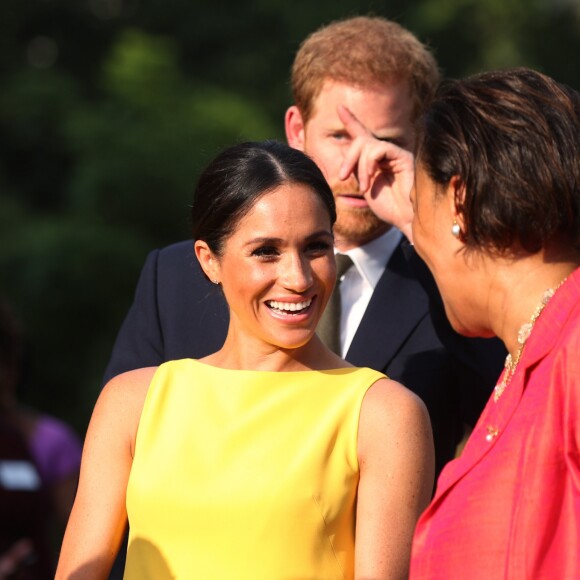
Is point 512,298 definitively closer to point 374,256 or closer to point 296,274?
point 296,274

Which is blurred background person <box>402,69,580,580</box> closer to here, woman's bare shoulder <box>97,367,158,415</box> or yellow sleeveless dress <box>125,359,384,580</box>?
yellow sleeveless dress <box>125,359,384,580</box>

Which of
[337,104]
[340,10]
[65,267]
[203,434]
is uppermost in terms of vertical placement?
[337,104]

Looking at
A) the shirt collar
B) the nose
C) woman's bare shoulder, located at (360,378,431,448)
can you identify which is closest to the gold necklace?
woman's bare shoulder, located at (360,378,431,448)

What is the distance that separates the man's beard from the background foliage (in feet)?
17.5

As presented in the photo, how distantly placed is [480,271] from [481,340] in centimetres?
97

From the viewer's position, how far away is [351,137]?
422 centimetres

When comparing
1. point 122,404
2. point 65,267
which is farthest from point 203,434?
point 65,267

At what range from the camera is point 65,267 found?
1108cm

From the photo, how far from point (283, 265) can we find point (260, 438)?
0.41 meters

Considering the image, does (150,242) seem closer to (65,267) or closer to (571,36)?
(65,267)

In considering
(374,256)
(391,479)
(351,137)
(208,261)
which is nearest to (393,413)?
(391,479)

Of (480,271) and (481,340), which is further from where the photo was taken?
(481,340)

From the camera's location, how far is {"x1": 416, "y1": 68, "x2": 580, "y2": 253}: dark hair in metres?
2.78

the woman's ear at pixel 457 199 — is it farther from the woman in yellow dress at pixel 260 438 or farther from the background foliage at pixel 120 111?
the background foliage at pixel 120 111
